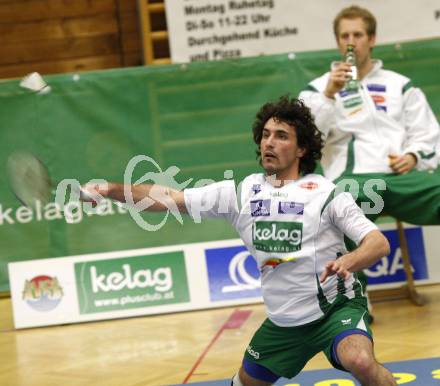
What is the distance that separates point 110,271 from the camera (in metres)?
7.53

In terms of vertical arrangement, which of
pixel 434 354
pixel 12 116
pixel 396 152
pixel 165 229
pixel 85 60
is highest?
pixel 85 60

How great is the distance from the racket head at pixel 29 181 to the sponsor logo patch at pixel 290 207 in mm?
1357

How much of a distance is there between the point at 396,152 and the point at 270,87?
5.15 feet

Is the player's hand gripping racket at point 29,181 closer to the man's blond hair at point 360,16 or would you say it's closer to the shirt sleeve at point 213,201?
the shirt sleeve at point 213,201

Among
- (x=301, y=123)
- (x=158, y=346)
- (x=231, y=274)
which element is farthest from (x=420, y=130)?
(x=158, y=346)

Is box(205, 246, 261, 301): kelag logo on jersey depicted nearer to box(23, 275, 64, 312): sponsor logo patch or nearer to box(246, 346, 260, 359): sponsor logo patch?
box(23, 275, 64, 312): sponsor logo patch

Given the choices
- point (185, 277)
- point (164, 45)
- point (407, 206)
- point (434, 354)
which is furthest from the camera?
point (164, 45)

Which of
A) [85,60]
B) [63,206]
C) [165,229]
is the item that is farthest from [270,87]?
[85,60]

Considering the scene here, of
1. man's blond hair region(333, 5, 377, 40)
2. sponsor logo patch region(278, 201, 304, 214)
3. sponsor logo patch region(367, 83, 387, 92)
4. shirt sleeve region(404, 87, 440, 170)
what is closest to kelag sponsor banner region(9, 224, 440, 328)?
shirt sleeve region(404, 87, 440, 170)

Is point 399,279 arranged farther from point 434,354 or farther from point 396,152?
point 434,354

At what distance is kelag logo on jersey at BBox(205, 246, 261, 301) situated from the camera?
7.48 metres

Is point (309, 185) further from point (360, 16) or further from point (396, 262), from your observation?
point (396, 262)

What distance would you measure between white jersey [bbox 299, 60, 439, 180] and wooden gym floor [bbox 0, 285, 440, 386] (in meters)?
1.17

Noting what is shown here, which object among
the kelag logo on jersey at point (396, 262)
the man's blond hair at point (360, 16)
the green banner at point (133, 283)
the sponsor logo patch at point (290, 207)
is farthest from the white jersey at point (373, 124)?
the sponsor logo patch at point (290, 207)
